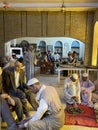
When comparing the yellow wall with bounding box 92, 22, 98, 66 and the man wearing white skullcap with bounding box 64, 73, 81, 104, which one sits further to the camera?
the yellow wall with bounding box 92, 22, 98, 66

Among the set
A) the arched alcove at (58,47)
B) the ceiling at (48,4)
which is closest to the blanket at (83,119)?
the ceiling at (48,4)

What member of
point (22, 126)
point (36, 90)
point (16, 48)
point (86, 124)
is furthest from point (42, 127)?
point (16, 48)

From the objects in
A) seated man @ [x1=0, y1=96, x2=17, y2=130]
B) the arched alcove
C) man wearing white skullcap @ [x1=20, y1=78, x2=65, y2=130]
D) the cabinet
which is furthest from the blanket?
the cabinet

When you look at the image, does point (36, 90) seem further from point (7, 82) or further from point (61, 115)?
point (7, 82)

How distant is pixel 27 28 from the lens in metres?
10.2

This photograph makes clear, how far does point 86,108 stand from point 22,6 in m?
5.64

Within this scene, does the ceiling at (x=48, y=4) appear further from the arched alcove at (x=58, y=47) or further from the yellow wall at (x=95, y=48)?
the arched alcove at (x=58, y=47)

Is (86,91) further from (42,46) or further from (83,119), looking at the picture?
(42,46)

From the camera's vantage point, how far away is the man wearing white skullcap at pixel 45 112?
3.28 meters

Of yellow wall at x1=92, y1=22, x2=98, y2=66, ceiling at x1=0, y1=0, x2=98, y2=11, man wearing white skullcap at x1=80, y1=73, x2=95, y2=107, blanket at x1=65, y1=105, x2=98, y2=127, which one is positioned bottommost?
blanket at x1=65, y1=105, x2=98, y2=127

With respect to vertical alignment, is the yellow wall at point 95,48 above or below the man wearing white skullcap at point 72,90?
above

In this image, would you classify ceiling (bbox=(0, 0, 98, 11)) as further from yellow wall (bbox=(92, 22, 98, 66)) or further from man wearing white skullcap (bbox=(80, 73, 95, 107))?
man wearing white skullcap (bbox=(80, 73, 95, 107))

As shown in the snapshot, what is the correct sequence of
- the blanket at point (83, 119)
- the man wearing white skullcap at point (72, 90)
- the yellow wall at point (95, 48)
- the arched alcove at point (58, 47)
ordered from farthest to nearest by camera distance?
the arched alcove at point (58, 47) < the yellow wall at point (95, 48) < the man wearing white skullcap at point (72, 90) < the blanket at point (83, 119)

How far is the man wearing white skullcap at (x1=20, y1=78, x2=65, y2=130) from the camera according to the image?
10.8 ft
